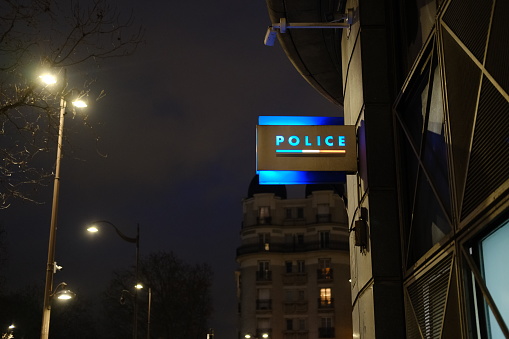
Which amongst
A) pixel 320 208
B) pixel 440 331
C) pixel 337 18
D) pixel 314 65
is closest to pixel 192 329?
pixel 320 208

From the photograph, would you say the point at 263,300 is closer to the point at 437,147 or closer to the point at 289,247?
the point at 289,247

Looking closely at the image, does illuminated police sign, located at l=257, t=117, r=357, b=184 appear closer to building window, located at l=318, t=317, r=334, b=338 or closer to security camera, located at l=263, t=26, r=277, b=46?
security camera, located at l=263, t=26, r=277, b=46

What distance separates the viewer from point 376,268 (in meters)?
11.9

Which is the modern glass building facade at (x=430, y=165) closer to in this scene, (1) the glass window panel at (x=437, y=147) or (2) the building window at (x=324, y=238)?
(1) the glass window panel at (x=437, y=147)

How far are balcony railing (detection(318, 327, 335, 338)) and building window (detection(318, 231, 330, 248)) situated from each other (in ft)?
32.5

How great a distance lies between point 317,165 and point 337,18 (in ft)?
12.6

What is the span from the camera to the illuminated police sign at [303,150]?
13336mm

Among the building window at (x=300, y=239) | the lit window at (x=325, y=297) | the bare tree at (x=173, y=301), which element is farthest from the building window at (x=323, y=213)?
the bare tree at (x=173, y=301)

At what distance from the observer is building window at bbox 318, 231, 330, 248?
294ft

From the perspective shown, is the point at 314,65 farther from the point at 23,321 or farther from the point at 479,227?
the point at 23,321

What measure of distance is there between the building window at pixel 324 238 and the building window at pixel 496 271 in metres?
81.9

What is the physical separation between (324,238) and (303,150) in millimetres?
77653

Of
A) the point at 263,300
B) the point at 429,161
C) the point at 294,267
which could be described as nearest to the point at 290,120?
the point at 429,161

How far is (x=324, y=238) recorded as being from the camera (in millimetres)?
90188
